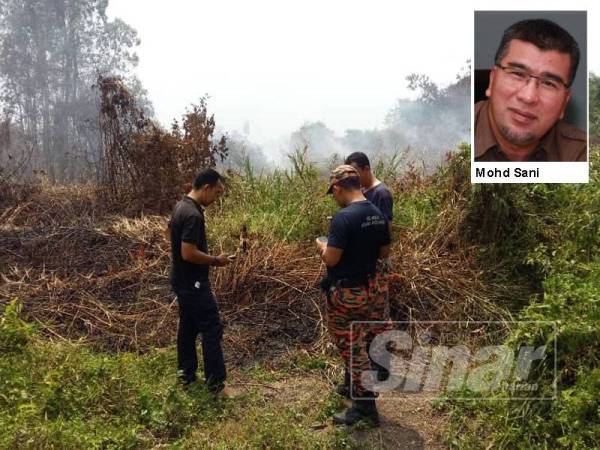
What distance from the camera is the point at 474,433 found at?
11.8 feet

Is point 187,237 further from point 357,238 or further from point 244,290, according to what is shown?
point 244,290

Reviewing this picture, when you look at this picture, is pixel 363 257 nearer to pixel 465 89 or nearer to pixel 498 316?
pixel 498 316

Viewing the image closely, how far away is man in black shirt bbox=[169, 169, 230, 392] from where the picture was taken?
3.94m

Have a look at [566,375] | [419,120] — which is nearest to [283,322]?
[566,375]

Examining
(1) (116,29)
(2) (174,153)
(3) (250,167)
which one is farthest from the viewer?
(1) (116,29)

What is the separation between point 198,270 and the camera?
160 inches

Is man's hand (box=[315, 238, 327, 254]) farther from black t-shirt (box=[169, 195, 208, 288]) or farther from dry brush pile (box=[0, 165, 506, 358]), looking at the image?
dry brush pile (box=[0, 165, 506, 358])

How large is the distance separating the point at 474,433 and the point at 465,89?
22806 millimetres

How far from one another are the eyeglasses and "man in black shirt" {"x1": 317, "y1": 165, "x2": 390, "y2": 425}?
51.1 inches

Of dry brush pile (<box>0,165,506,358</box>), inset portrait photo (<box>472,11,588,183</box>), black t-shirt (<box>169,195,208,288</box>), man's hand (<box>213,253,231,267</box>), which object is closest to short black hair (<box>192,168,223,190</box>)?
black t-shirt (<box>169,195,208,288</box>)

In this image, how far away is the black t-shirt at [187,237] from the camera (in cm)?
390

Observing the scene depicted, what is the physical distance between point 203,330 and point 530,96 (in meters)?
2.82

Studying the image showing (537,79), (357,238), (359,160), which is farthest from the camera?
(359,160)

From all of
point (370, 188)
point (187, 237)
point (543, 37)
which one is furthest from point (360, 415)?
point (543, 37)
